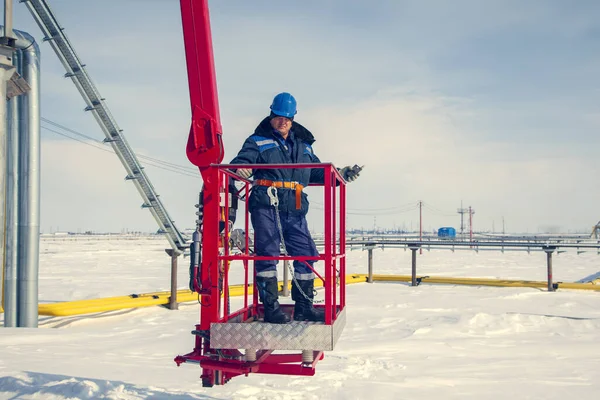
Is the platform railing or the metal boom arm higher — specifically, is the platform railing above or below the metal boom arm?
below

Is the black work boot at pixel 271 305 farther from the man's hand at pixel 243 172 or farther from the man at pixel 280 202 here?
the man's hand at pixel 243 172

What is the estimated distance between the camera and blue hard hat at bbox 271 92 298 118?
4.50 meters

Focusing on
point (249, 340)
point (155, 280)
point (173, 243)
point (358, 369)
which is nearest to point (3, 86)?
point (249, 340)

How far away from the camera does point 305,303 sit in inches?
184

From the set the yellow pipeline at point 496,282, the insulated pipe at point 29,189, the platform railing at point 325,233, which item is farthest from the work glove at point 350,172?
the yellow pipeline at point 496,282

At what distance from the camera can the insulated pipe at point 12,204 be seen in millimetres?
7883

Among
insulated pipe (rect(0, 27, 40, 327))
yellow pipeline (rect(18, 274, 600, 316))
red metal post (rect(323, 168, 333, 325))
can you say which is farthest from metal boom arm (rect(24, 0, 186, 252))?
red metal post (rect(323, 168, 333, 325))

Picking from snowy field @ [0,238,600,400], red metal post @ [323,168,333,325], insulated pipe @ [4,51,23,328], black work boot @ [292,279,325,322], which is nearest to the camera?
red metal post @ [323,168,333,325]

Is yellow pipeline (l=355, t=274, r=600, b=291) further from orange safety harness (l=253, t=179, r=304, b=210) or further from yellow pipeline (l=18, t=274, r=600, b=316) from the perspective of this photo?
Answer: orange safety harness (l=253, t=179, r=304, b=210)

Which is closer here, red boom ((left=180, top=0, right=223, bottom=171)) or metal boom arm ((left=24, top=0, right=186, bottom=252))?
red boom ((left=180, top=0, right=223, bottom=171))

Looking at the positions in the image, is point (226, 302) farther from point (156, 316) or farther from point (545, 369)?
point (156, 316)

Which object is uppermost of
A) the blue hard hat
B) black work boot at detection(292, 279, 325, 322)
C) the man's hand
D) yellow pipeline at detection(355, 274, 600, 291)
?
the blue hard hat

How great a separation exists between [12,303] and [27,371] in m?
2.83

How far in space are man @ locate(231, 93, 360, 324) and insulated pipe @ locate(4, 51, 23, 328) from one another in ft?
16.6
